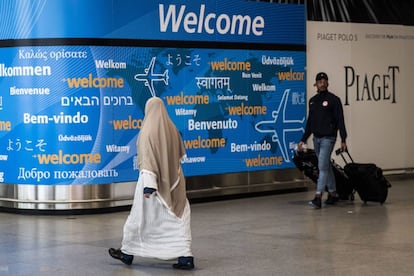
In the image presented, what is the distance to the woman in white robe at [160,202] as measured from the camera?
8750mm

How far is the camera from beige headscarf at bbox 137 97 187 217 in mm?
8742

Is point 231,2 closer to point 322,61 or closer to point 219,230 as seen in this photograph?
point 322,61

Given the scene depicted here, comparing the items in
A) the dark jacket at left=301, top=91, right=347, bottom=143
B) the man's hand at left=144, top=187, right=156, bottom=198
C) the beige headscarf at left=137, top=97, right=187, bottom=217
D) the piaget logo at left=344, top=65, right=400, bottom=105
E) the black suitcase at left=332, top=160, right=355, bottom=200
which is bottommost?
the black suitcase at left=332, top=160, right=355, bottom=200

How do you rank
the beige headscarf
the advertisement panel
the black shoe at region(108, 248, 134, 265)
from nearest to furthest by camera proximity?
the beige headscarf
the black shoe at region(108, 248, 134, 265)
the advertisement panel

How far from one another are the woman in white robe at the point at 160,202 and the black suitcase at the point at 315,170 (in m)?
5.26

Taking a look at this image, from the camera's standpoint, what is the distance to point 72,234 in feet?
37.4

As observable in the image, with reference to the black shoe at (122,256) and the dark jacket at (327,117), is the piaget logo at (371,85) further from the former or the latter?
the black shoe at (122,256)

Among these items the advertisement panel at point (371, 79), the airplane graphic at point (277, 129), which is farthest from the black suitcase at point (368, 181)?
the advertisement panel at point (371, 79)

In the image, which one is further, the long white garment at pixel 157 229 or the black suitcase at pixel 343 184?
the black suitcase at pixel 343 184

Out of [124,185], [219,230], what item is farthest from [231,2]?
[219,230]

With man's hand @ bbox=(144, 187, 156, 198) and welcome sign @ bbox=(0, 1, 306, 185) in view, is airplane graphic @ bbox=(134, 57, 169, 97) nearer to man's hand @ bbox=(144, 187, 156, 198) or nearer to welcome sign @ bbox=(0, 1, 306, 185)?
welcome sign @ bbox=(0, 1, 306, 185)

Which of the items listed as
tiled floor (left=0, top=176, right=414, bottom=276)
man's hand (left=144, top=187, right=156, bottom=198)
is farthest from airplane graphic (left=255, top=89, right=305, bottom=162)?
man's hand (left=144, top=187, right=156, bottom=198)

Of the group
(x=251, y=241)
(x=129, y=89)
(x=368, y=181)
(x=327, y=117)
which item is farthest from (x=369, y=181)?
(x=129, y=89)

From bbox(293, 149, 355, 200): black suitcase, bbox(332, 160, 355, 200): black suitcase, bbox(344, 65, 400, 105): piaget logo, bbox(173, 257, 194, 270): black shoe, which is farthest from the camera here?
bbox(344, 65, 400, 105): piaget logo
